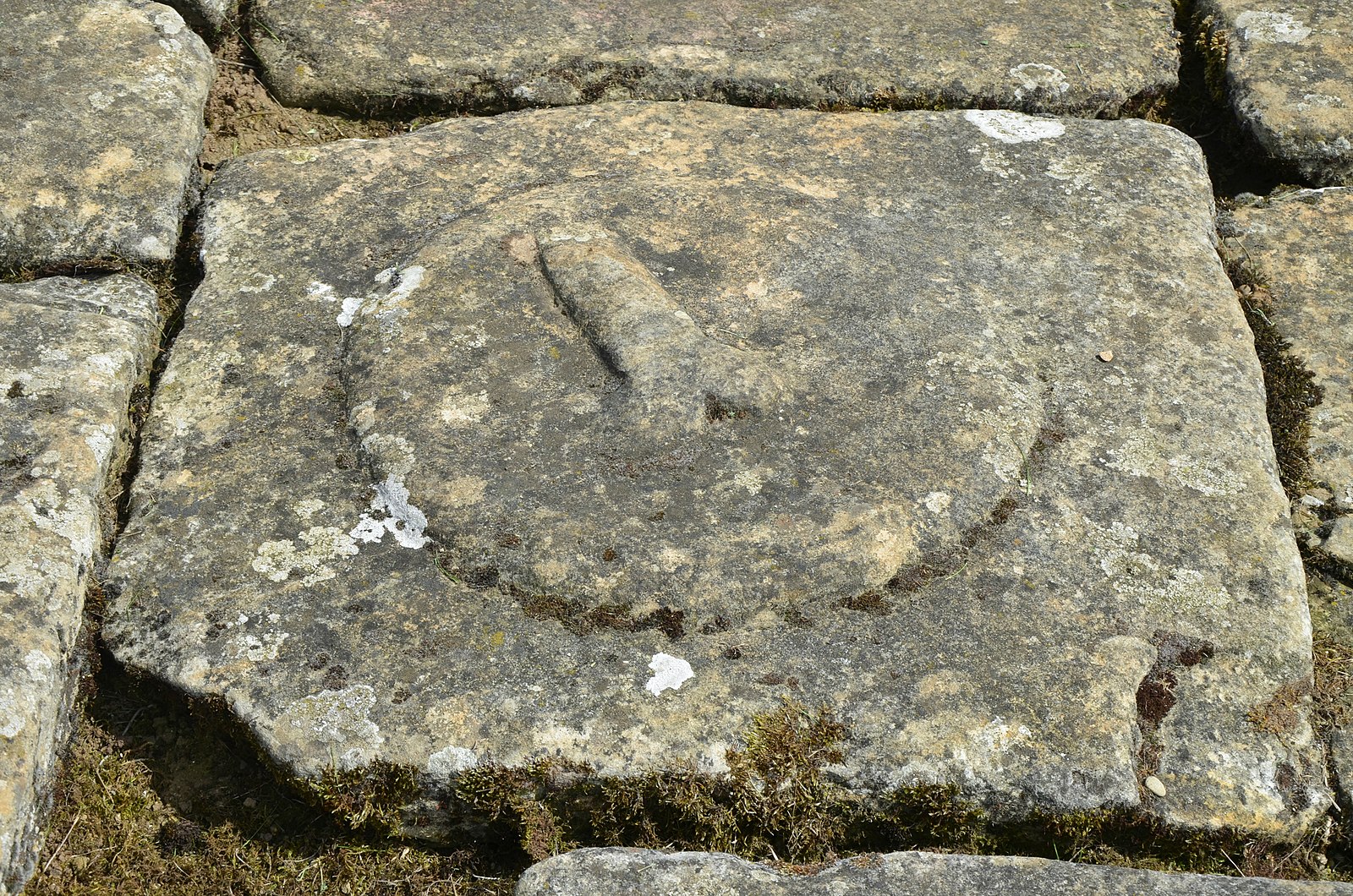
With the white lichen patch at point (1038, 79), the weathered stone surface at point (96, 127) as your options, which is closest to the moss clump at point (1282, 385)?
the white lichen patch at point (1038, 79)

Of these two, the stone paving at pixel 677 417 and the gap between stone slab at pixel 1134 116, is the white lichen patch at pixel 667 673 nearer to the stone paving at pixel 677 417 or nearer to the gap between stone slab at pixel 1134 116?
the stone paving at pixel 677 417

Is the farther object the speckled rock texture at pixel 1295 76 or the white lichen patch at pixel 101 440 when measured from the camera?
the speckled rock texture at pixel 1295 76

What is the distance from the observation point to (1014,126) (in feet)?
9.16

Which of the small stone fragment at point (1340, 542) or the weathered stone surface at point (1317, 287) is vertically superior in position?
the weathered stone surface at point (1317, 287)

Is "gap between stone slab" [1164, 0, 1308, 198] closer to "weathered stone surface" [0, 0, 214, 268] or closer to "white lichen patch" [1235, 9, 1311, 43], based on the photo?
"white lichen patch" [1235, 9, 1311, 43]

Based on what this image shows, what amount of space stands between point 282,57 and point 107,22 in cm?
40

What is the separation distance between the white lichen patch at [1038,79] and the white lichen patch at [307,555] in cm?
200

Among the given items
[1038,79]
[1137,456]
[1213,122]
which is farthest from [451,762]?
[1213,122]

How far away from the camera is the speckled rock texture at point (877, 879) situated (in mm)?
1531

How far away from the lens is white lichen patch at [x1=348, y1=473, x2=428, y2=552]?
192cm

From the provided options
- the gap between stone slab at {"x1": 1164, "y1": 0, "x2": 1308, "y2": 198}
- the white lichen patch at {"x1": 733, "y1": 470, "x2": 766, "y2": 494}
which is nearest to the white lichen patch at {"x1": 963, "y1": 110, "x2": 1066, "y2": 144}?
the gap between stone slab at {"x1": 1164, "y1": 0, "x2": 1308, "y2": 198}

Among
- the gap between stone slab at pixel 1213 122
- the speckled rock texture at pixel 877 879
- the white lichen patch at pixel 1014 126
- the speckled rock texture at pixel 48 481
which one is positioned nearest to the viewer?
the speckled rock texture at pixel 877 879

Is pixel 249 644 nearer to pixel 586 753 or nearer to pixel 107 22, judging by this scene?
pixel 586 753

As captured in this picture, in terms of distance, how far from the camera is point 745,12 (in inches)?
123
